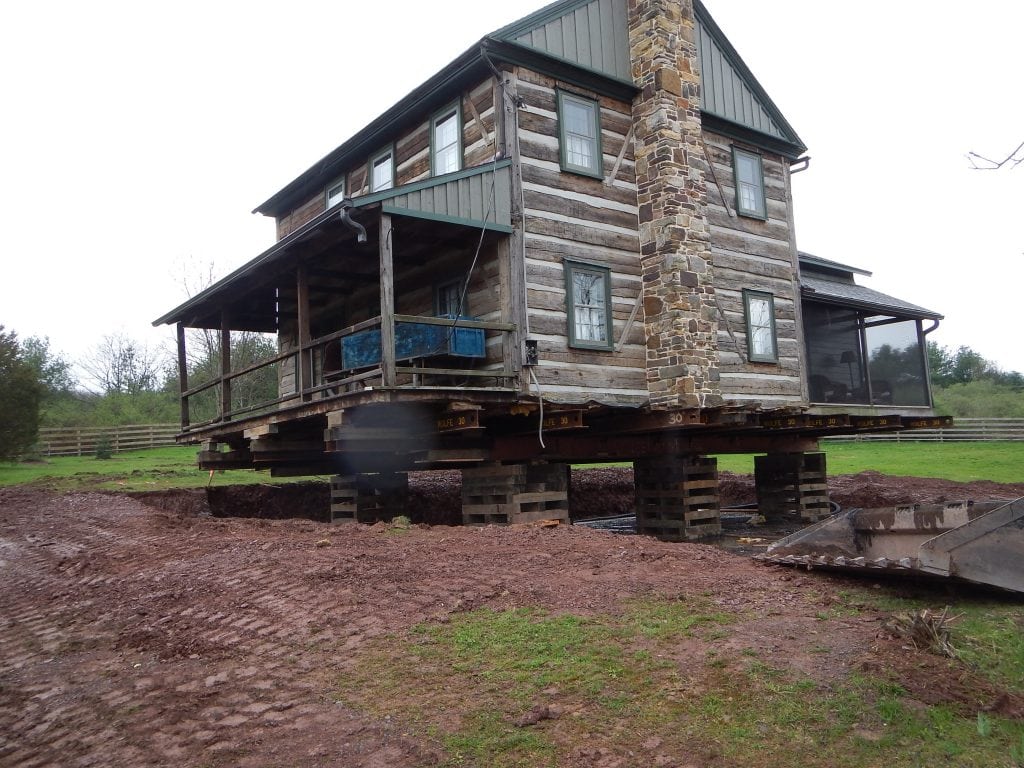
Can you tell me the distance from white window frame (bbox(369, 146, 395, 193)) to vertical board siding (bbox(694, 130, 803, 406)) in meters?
5.97

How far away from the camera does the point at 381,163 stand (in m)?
16.9

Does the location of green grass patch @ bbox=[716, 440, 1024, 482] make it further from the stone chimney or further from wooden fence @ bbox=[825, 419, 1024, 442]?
the stone chimney

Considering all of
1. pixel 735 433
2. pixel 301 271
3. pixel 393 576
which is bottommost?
pixel 393 576

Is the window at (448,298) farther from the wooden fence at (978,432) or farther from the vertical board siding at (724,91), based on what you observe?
the wooden fence at (978,432)

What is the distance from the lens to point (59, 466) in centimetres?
3142

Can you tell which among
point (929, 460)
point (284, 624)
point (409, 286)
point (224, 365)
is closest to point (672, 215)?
point (409, 286)

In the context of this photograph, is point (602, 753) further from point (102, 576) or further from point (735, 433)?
point (735, 433)

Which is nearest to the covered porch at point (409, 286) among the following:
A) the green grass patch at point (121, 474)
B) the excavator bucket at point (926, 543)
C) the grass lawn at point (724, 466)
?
the excavator bucket at point (926, 543)

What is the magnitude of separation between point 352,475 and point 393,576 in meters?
9.25

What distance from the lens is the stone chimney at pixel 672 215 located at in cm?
1384

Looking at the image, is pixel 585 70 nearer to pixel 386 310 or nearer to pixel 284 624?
pixel 386 310

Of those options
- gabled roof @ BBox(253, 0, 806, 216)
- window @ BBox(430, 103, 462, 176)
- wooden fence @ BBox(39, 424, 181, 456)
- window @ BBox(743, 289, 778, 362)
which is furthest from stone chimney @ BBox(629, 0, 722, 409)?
wooden fence @ BBox(39, 424, 181, 456)

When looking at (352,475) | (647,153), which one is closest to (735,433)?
(647,153)

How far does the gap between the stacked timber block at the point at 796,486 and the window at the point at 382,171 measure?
1058 cm
